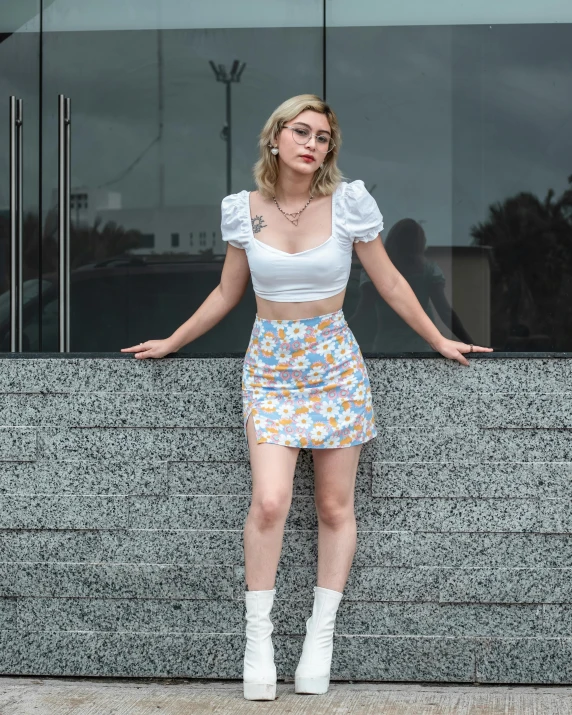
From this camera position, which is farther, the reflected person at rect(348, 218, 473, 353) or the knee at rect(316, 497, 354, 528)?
the reflected person at rect(348, 218, 473, 353)

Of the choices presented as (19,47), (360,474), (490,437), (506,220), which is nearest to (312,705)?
(360,474)

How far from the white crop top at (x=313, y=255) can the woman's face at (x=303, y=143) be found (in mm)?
158

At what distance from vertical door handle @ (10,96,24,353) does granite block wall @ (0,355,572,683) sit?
1.30 metres

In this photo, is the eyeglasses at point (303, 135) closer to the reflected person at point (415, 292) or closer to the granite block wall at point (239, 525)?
the granite block wall at point (239, 525)

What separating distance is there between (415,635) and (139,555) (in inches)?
40.1

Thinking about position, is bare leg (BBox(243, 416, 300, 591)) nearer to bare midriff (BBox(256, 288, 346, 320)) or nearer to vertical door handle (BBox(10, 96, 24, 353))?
bare midriff (BBox(256, 288, 346, 320))

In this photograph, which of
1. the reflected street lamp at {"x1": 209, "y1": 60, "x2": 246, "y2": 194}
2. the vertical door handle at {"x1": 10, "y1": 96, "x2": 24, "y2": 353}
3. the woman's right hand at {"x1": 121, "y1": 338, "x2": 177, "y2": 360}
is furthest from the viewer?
the reflected street lamp at {"x1": 209, "y1": 60, "x2": 246, "y2": 194}

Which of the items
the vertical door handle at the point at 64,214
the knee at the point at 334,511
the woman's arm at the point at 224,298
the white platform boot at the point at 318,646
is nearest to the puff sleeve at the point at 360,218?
the woman's arm at the point at 224,298

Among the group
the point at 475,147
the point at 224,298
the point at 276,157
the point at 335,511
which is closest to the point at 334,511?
the point at 335,511

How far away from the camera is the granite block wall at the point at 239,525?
376 centimetres

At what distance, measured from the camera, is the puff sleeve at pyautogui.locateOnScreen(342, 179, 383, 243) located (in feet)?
11.7

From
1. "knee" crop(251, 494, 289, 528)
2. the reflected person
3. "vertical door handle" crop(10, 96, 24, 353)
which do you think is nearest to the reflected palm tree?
the reflected person

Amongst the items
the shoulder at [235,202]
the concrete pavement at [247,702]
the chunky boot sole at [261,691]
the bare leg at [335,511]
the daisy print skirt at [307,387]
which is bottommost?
the concrete pavement at [247,702]

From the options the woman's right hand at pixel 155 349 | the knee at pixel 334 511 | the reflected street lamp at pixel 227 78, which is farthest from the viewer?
the reflected street lamp at pixel 227 78
